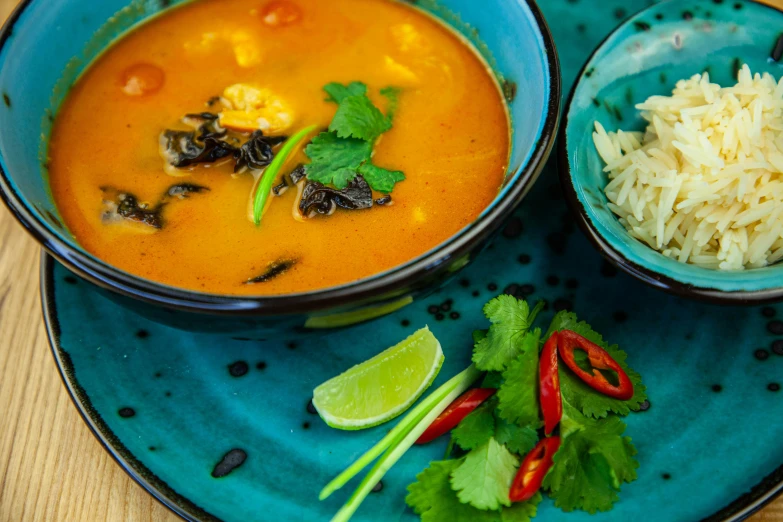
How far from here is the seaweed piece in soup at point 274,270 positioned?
6.08 ft

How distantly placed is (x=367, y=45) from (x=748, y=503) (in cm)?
177

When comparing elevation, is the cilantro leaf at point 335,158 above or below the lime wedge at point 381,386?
above

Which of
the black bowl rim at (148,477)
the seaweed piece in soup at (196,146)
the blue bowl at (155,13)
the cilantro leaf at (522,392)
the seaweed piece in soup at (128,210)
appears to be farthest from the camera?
the seaweed piece in soup at (196,146)

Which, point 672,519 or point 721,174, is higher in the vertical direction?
point 721,174

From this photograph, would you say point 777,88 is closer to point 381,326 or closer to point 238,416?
point 381,326

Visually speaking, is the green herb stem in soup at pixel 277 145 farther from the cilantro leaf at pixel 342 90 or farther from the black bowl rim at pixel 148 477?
the black bowl rim at pixel 148 477

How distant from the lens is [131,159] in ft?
7.07

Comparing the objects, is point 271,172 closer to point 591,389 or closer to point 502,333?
point 502,333

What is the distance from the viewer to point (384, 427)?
185 centimetres

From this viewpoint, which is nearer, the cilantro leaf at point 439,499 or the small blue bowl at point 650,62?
the cilantro leaf at point 439,499

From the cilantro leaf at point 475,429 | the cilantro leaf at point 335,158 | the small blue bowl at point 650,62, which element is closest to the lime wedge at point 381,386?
the cilantro leaf at point 475,429

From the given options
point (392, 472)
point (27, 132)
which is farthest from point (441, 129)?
point (27, 132)

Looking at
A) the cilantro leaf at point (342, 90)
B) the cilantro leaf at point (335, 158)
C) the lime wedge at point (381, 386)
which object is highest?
the cilantro leaf at point (342, 90)

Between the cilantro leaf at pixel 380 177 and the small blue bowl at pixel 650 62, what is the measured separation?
0.47 metres
